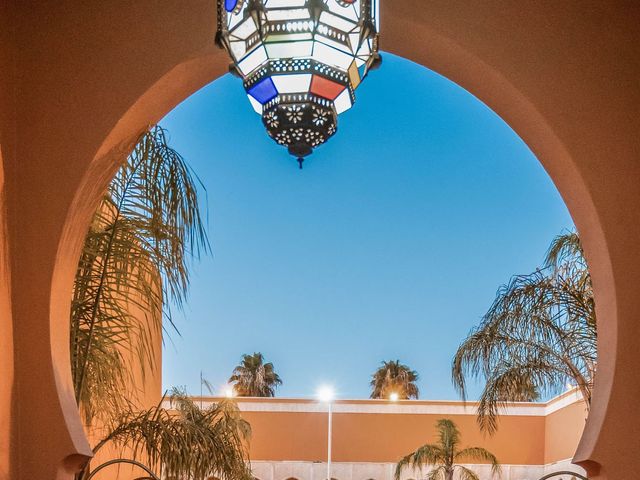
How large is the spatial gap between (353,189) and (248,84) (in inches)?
2621

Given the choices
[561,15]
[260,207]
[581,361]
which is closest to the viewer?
[561,15]

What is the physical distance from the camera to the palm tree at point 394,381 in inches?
1837

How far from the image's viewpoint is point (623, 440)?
402 centimetres

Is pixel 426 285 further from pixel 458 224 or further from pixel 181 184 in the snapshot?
pixel 181 184

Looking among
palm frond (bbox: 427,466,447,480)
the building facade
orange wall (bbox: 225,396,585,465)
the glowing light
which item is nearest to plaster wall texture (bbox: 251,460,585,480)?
the building facade

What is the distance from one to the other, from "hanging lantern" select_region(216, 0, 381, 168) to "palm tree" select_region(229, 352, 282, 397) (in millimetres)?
42925

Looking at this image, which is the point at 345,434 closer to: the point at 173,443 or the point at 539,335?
the point at 539,335

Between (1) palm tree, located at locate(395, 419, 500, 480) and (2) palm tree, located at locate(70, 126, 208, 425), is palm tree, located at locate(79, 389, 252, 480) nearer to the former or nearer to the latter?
(2) palm tree, located at locate(70, 126, 208, 425)

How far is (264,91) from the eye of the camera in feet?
9.01

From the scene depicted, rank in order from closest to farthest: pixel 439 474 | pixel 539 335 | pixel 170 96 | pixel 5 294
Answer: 1. pixel 5 294
2. pixel 170 96
3. pixel 539 335
4. pixel 439 474

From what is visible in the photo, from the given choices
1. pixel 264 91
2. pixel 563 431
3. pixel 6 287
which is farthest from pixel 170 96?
pixel 563 431

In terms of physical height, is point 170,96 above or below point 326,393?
above

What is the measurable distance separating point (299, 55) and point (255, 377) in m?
44.4

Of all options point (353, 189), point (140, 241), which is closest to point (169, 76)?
point (140, 241)
